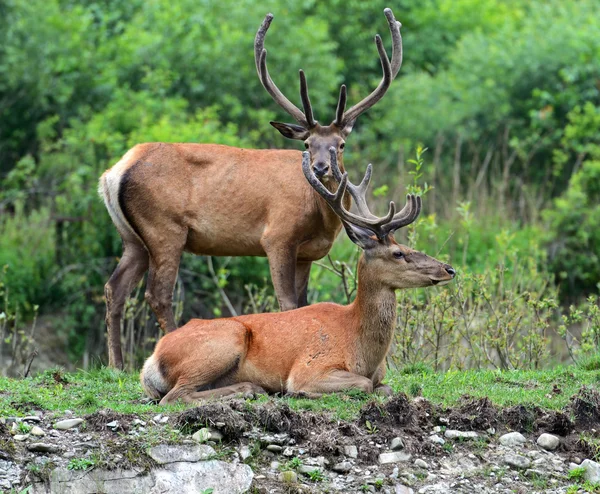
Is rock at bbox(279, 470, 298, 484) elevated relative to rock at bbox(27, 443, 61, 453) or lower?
lower

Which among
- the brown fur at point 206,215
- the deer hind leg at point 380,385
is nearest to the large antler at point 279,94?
the brown fur at point 206,215

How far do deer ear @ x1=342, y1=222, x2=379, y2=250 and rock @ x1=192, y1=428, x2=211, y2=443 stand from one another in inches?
93.9

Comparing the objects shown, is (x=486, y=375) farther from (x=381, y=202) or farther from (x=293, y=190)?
(x=381, y=202)

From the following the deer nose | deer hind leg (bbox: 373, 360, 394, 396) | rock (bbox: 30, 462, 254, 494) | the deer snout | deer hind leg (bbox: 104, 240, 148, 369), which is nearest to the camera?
rock (bbox: 30, 462, 254, 494)

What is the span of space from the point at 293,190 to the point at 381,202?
763cm

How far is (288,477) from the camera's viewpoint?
7.79 meters

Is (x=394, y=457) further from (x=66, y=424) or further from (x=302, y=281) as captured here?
(x=302, y=281)

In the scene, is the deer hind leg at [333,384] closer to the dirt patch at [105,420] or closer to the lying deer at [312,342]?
the lying deer at [312,342]

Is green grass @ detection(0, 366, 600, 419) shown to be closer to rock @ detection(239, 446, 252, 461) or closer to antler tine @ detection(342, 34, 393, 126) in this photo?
rock @ detection(239, 446, 252, 461)

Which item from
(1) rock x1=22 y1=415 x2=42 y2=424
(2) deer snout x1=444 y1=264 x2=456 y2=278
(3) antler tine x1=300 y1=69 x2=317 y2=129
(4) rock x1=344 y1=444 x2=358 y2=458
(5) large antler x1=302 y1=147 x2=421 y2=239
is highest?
(3) antler tine x1=300 y1=69 x2=317 y2=129

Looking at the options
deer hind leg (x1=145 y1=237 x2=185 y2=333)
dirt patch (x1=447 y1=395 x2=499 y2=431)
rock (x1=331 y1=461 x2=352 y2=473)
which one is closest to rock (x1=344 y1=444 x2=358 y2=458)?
rock (x1=331 y1=461 x2=352 y2=473)

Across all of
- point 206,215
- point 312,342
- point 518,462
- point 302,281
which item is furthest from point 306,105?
point 518,462

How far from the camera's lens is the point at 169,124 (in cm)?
1862

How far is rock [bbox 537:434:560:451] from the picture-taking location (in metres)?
8.33
